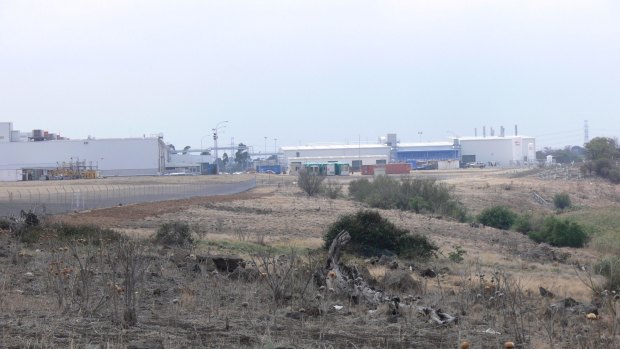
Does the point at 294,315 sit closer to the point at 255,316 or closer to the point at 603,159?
the point at 255,316

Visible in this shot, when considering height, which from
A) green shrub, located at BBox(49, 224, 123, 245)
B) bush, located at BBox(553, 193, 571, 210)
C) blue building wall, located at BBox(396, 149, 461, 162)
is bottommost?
bush, located at BBox(553, 193, 571, 210)

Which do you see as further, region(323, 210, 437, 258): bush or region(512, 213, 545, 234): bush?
region(512, 213, 545, 234): bush

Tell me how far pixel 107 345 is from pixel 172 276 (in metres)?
6.53

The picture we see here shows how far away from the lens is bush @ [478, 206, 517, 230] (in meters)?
49.3


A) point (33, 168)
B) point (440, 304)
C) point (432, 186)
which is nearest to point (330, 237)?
point (440, 304)

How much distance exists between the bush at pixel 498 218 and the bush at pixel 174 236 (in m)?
27.8

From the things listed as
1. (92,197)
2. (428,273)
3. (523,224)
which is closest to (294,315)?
(428,273)

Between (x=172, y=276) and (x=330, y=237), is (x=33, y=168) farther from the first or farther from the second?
(x=172, y=276)

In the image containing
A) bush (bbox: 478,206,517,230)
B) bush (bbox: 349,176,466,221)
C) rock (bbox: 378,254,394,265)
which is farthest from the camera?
bush (bbox: 349,176,466,221)

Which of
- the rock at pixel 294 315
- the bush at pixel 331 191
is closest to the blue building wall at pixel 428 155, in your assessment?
the bush at pixel 331 191

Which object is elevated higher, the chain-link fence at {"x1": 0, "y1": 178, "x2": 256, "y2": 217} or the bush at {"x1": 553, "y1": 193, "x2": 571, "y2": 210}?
the chain-link fence at {"x1": 0, "y1": 178, "x2": 256, "y2": 217}

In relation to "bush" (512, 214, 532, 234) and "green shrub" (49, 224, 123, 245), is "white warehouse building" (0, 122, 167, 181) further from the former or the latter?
"green shrub" (49, 224, 123, 245)

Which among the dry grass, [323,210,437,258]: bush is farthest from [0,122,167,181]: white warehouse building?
the dry grass

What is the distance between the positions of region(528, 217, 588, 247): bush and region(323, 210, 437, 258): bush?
15000mm
